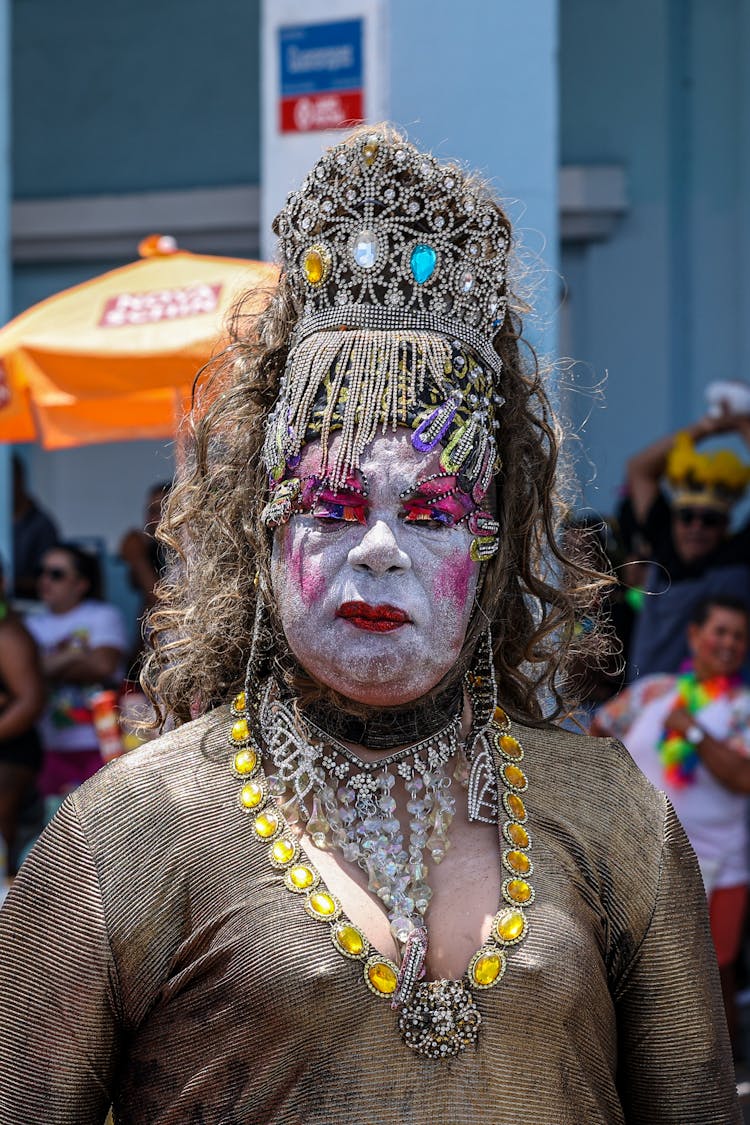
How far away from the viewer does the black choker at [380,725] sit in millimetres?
2092

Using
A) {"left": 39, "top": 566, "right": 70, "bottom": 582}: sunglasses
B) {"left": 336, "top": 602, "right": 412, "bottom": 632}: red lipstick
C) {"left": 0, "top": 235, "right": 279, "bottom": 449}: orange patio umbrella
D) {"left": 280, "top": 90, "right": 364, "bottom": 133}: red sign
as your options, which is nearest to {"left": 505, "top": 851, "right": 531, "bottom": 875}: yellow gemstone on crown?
{"left": 336, "top": 602, "right": 412, "bottom": 632}: red lipstick

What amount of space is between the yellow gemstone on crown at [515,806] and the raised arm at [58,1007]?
514 mm

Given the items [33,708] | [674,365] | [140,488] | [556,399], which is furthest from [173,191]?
[556,399]

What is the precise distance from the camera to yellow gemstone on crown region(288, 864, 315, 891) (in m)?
1.99

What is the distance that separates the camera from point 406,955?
6.41 ft

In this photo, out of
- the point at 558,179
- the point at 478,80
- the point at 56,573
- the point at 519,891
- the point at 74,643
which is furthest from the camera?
the point at 558,179

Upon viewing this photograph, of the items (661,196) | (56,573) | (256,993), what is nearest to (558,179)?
(661,196)

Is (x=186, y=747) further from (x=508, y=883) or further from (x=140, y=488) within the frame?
(x=140, y=488)

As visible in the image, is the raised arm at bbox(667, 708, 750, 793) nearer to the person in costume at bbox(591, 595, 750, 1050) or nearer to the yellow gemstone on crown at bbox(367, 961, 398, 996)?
the person in costume at bbox(591, 595, 750, 1050)

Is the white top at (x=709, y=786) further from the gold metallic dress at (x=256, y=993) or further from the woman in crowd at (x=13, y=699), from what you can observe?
the gold metallic dress at (x=256, y=993)

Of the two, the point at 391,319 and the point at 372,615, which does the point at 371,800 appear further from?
the point at 391,319

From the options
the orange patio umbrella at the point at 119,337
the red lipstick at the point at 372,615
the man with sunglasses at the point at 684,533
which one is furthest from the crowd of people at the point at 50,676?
the red lipstick at the point at 372,615

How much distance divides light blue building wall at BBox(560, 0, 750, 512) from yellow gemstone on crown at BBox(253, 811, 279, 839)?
6.93 m

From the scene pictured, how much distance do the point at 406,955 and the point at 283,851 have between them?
19cm
